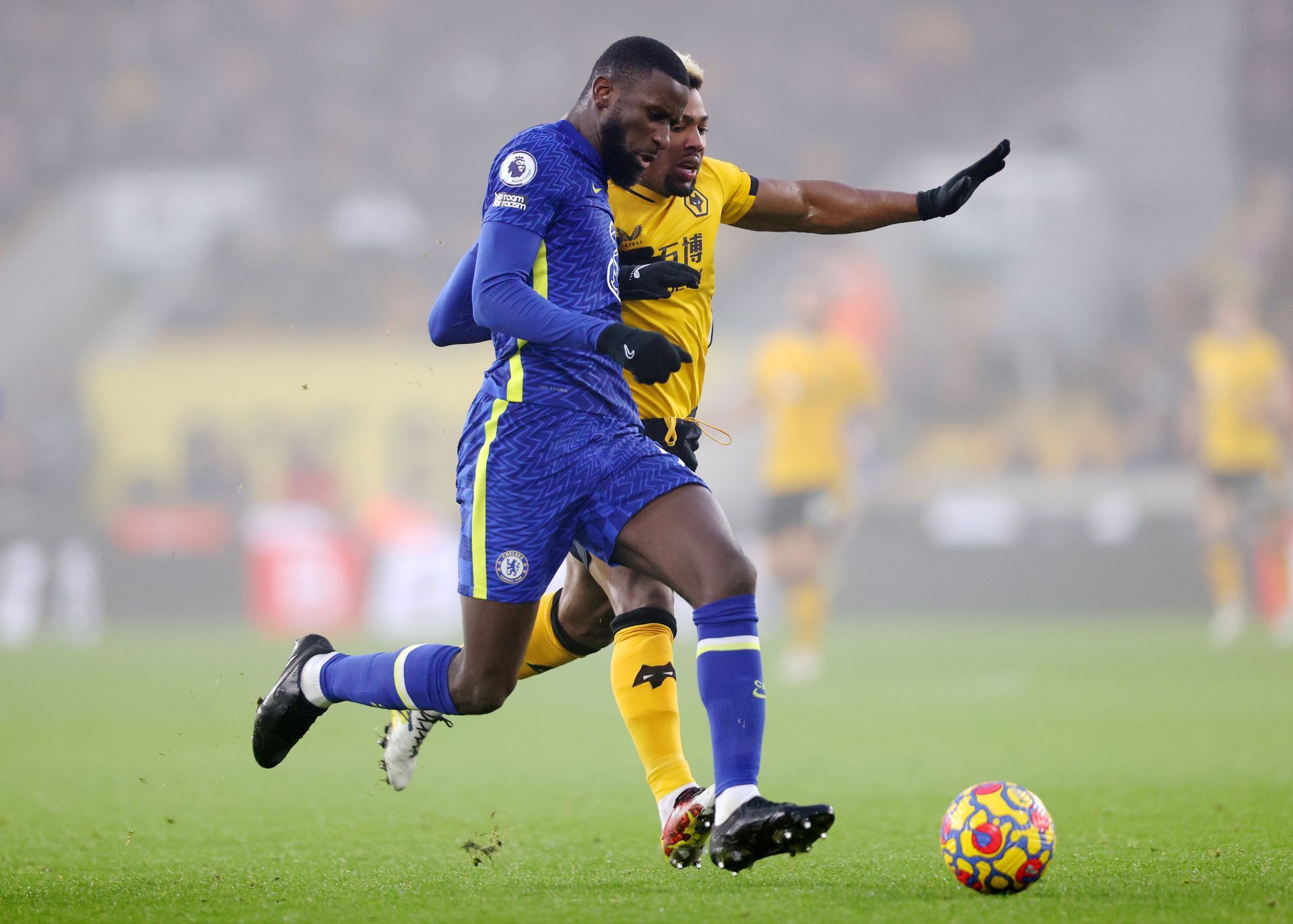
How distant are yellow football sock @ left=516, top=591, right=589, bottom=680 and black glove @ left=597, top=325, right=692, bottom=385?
1.23 metres

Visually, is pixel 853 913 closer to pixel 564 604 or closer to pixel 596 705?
pixel 564 604

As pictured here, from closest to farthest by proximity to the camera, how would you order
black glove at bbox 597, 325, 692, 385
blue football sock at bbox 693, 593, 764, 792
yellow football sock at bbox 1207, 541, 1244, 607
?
black glove at bbox 597, 325, 692, 385 → blue football sock at bbox 693, 593, 764, 792 → yellow football sock at bbox 1207, 541, 1244, 607

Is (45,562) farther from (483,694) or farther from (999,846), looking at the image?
(999,846)

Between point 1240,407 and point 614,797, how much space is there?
896 cm

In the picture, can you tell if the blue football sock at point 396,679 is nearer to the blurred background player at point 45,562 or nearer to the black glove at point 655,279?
the black glove at point 655,279

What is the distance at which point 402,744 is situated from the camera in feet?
13.9

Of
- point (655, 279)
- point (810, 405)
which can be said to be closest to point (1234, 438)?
point (810, 405)

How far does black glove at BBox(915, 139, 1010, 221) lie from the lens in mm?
3967

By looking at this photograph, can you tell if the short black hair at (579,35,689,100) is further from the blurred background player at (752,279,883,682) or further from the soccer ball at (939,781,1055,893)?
the blurred background player at (752,279,883,682)

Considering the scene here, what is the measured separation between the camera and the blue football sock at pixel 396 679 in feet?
12.0

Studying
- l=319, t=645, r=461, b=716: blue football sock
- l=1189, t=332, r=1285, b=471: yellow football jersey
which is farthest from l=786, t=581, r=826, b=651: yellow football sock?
l=319, t=645, r=461, b=716: blue football sock

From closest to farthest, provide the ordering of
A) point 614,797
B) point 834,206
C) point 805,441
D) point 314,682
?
point 314,682 → point 834,206 → point 614,797 → point 805,441

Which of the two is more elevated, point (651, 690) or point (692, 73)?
point (692, 73)

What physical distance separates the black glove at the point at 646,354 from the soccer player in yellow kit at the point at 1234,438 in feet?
33.8
